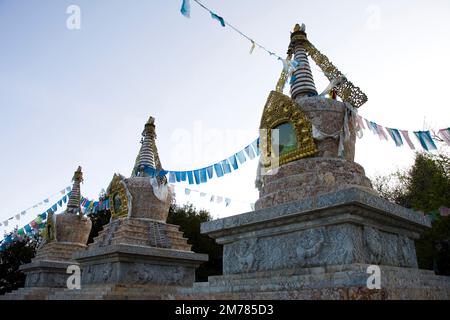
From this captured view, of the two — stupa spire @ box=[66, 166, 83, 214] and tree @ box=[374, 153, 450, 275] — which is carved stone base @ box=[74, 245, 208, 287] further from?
tree @ box=[374, 153, 450, 275]

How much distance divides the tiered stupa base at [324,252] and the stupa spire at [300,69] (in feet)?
11.3

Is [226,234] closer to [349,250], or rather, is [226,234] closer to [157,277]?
[349,250]

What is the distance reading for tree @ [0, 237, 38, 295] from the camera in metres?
27.4

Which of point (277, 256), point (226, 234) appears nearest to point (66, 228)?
point (226, 234)

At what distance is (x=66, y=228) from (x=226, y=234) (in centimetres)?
1374

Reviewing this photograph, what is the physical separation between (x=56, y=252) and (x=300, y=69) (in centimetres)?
1481

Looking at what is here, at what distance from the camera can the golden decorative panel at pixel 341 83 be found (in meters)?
8.30

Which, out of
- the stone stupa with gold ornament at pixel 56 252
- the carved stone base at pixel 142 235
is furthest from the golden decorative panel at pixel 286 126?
the stone stupa with gold ornament at pixel 56 252

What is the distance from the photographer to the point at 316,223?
596 centimetres

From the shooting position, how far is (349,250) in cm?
543

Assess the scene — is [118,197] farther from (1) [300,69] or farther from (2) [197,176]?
(1) [300,69]

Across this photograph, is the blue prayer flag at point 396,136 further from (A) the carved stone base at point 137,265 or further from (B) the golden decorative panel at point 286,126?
(A) the carved stone base at point 137,265

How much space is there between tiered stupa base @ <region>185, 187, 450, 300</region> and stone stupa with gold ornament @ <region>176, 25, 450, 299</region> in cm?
2
